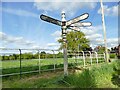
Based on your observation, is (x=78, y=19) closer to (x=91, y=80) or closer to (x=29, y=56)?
(x=91, y=80)

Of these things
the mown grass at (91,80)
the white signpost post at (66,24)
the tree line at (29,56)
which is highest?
the white signpost post at (66,24)

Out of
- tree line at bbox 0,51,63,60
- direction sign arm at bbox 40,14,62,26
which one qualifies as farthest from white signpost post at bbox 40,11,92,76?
tree line at bbox 0,51,63,60

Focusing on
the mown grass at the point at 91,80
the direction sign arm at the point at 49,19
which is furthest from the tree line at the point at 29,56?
the mown grass at the point at 91,80

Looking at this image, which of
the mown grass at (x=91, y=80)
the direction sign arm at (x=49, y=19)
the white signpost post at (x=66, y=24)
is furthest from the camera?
the white signpost post at (x=66, y=24)

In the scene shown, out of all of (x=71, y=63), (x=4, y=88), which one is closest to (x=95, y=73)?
(x=4, y=88)

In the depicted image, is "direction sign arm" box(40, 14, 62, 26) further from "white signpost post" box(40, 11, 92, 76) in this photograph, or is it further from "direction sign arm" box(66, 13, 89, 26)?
"direction sign arm" box(66, 13, 89, 26)

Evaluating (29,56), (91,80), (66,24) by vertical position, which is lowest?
(91,80)

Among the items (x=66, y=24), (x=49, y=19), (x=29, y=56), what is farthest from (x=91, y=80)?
(x=29, y=56)

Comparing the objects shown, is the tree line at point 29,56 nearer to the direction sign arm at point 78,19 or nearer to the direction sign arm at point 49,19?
the direction sign arm at point 49,19

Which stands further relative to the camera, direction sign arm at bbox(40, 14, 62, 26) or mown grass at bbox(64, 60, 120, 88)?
direction sign arm at bbox(40, 14, 62, 26)

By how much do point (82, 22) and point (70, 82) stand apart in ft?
6.53

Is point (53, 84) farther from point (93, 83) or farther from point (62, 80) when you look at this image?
point (93, 83)

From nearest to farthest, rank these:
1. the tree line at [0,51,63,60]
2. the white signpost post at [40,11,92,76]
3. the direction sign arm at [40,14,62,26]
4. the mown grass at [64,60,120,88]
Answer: the mown grass at [64,60,120,88]
the direction sign arm at [40,14,62,26]
the white signpost post at [40,11,92,76]
the tree line at [0,51,63,60]

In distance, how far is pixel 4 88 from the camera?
5.65 meters
